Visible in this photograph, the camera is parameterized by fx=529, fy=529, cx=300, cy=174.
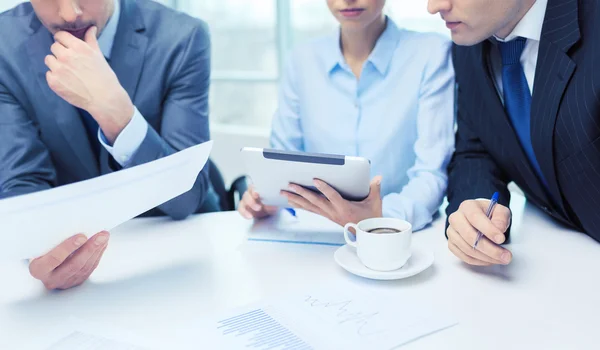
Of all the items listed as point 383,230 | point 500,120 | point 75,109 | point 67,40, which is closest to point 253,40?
point 75,109

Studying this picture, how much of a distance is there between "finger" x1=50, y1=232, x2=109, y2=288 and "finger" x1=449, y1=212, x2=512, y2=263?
25.0 inches

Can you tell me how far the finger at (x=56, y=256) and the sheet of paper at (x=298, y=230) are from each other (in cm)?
38

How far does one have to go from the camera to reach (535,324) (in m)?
0.76

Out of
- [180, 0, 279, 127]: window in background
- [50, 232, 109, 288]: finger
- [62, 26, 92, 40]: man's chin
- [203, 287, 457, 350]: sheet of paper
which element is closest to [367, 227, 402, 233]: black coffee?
[203, 287, 457, 350]: sheet of paper

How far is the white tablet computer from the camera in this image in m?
0.99

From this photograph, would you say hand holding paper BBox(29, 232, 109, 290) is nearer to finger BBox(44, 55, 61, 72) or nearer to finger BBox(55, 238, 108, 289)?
finger BBox(55, 238, 108, 289)

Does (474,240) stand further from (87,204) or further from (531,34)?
(87,204)

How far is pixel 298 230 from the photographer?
1203 mm

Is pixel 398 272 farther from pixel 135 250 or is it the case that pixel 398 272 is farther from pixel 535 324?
pixel 135 250

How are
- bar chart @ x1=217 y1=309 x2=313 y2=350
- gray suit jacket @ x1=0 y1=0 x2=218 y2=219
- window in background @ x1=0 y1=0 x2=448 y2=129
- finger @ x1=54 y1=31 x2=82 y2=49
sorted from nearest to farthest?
bar chart @ x1=217 y1=309 x2=313 y2=350, finger @ x1=54 y1=31 x2=82 y2=49, gray suit jacket @ x1=0 y1=0 x2=218 y2=219, window in background @ x1=0 y1=0 x2=448 y2=129

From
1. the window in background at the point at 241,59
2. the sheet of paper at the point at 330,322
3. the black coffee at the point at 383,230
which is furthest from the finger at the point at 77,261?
the window in background at the point at 241,59

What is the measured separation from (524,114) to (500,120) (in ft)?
0.19

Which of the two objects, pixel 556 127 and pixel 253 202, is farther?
pixel 253 202

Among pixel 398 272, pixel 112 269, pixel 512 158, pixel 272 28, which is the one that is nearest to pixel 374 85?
pixel 512 158
